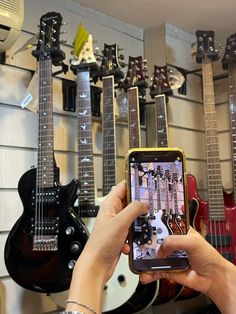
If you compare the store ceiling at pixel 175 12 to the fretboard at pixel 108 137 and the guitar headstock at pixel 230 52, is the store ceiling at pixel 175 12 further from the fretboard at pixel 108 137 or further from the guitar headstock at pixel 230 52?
the fretboard at pixel 108 137

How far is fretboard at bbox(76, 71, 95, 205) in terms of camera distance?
1.55 meters

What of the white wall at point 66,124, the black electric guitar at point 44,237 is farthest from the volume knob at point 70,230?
the white wall at point 66,124

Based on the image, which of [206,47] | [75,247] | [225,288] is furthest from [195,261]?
[206,47]

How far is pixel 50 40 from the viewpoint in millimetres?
1552

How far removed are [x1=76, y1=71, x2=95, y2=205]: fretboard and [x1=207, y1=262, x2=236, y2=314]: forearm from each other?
84 centimetres

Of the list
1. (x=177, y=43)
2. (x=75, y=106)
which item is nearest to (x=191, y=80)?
(x=177, y=43)

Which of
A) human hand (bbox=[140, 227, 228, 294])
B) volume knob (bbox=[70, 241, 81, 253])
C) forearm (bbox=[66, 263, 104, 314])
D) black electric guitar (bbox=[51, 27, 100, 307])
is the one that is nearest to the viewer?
forearm (bbox=[66, 263, 104, 314])

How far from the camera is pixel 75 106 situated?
1791 millimetres

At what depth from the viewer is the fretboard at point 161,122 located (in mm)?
1820

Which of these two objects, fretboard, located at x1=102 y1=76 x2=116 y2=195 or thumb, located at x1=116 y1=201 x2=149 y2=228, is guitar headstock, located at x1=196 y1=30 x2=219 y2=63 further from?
thumb, located at x1=116 y1=201 x2=149 y2=228

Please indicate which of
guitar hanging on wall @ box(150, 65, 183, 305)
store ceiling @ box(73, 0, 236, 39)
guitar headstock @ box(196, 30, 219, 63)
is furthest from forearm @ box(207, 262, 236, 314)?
store ceiling @ box(73, 0, 236, 39)

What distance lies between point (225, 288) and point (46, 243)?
80 cm

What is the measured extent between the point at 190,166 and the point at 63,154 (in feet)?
Result: 2.55

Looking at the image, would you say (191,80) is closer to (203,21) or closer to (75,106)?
(203,21)
